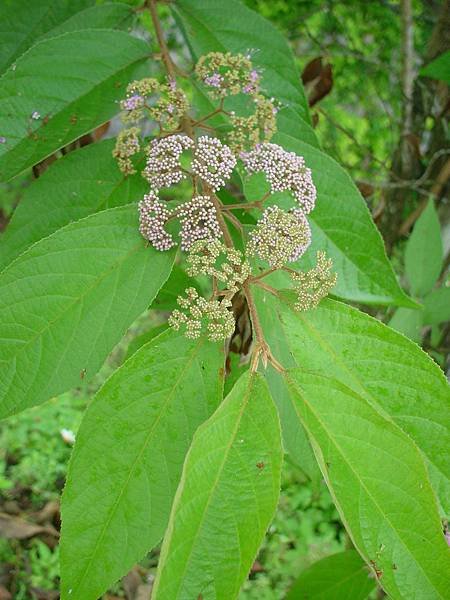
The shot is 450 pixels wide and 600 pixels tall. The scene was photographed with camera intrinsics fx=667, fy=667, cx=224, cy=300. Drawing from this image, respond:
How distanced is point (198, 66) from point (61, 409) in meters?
2.61

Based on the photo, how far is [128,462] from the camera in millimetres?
722

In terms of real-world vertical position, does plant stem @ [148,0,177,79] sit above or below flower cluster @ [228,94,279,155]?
above

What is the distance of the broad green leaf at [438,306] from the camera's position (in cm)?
153

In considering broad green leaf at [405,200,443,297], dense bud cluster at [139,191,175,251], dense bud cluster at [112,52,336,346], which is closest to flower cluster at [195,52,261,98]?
dense bud cluster at [112,52,336,346]

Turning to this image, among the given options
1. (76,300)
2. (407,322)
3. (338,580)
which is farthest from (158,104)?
(338,580)

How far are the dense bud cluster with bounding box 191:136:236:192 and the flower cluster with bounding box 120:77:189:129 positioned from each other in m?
0.12

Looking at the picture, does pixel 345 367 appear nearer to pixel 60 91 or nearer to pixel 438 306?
pixel 60 91

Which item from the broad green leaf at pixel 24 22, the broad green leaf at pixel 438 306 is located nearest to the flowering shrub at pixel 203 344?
the broad green leaf at pixel 24 22

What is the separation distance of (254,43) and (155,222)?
538 millimetres

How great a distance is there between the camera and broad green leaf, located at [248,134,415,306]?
896 millimetres

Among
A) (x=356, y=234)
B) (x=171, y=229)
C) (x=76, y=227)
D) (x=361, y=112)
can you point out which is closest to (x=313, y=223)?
(x=356, y=234)

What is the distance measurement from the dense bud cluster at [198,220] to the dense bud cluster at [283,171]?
112 mm

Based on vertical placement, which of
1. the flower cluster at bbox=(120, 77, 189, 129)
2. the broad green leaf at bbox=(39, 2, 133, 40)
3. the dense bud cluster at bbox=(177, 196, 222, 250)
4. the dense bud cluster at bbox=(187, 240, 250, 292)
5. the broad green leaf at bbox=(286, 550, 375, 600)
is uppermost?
the broad green leaf at bbox=(39, 2, 133, 40)

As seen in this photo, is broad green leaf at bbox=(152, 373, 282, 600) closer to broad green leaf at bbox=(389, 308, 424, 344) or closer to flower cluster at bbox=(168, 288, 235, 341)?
flower cluster at bbox=(168, 288, 235, 341)
